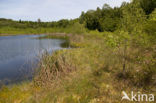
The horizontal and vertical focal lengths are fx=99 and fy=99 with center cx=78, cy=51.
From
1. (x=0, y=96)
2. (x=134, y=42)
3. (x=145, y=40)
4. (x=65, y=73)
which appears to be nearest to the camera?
(x=145, y=40)

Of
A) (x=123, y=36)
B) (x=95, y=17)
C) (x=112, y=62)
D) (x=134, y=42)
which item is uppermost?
(x=95, y=17)

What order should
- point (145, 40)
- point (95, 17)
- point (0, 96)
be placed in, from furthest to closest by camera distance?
point (95, 17) < point (0, 96) < point (145, 40)

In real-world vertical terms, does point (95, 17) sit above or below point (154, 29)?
above

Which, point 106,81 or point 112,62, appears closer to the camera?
point 106,81

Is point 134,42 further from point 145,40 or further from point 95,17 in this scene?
point 95,17

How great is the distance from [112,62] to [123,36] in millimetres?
2335

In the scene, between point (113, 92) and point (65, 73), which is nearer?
point (113, 92)

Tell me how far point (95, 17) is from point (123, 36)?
41.1 m

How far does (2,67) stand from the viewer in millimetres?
8414

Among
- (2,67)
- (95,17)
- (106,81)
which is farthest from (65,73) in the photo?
(95,17)

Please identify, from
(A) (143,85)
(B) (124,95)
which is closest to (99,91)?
(B) (124,95)

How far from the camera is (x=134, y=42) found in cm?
408

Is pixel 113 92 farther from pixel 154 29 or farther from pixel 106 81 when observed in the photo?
pixel 154 29

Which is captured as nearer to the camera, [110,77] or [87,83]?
[87,83]
